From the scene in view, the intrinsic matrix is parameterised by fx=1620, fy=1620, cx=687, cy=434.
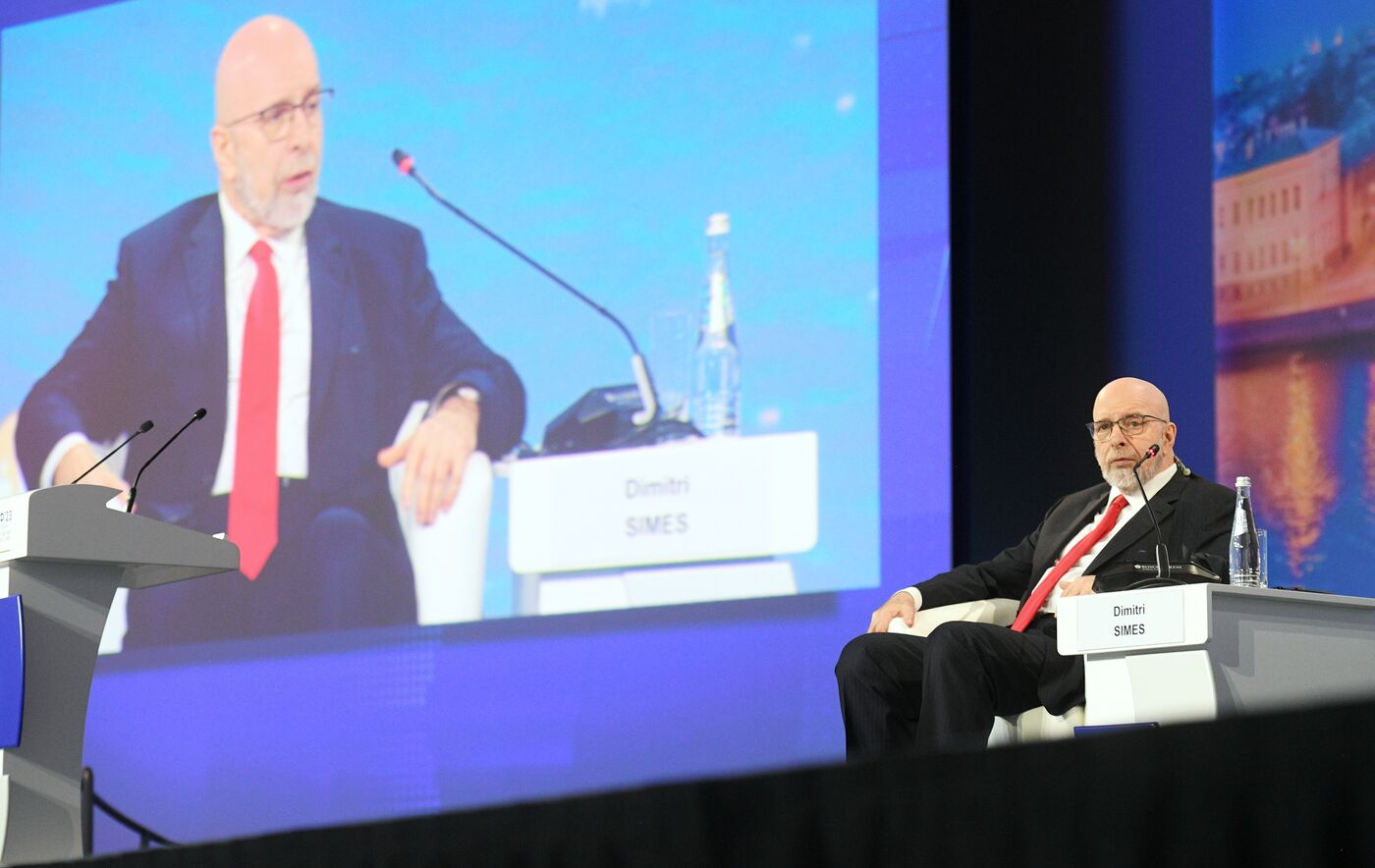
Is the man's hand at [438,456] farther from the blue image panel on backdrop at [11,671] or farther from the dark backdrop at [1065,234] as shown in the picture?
the blue image panel on backdrop at [11,671]

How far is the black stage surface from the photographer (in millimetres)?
699

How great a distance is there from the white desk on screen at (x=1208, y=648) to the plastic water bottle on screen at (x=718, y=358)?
5.00 ft

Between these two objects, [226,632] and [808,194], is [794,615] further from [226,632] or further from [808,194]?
[226,632]

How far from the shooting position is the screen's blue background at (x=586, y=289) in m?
3.94

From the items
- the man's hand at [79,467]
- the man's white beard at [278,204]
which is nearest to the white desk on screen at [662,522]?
the man's white beard at [278,204]

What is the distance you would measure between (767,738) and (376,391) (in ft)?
5.04

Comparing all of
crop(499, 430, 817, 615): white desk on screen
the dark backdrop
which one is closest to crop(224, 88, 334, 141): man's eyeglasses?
crop(499, 430, 817, 615): white desk on screen

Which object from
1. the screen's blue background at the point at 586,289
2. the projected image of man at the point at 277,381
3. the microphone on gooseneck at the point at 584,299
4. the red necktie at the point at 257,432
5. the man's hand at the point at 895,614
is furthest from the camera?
the red necktie at the point at 257,432

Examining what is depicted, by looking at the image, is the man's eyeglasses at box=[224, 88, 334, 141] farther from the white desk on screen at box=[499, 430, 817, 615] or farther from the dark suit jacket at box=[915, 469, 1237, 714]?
the dark suit jacket at box=[915, 469, 1237, 714]

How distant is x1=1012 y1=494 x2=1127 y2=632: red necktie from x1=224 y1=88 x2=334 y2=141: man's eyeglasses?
277cm

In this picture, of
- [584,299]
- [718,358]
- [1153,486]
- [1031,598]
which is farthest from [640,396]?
[1153,486]

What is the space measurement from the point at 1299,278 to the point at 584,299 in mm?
1788

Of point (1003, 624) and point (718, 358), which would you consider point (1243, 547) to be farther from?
point (718, 358)

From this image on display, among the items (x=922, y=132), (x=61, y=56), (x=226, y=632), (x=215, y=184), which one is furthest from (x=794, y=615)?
(x=61, y=56)
